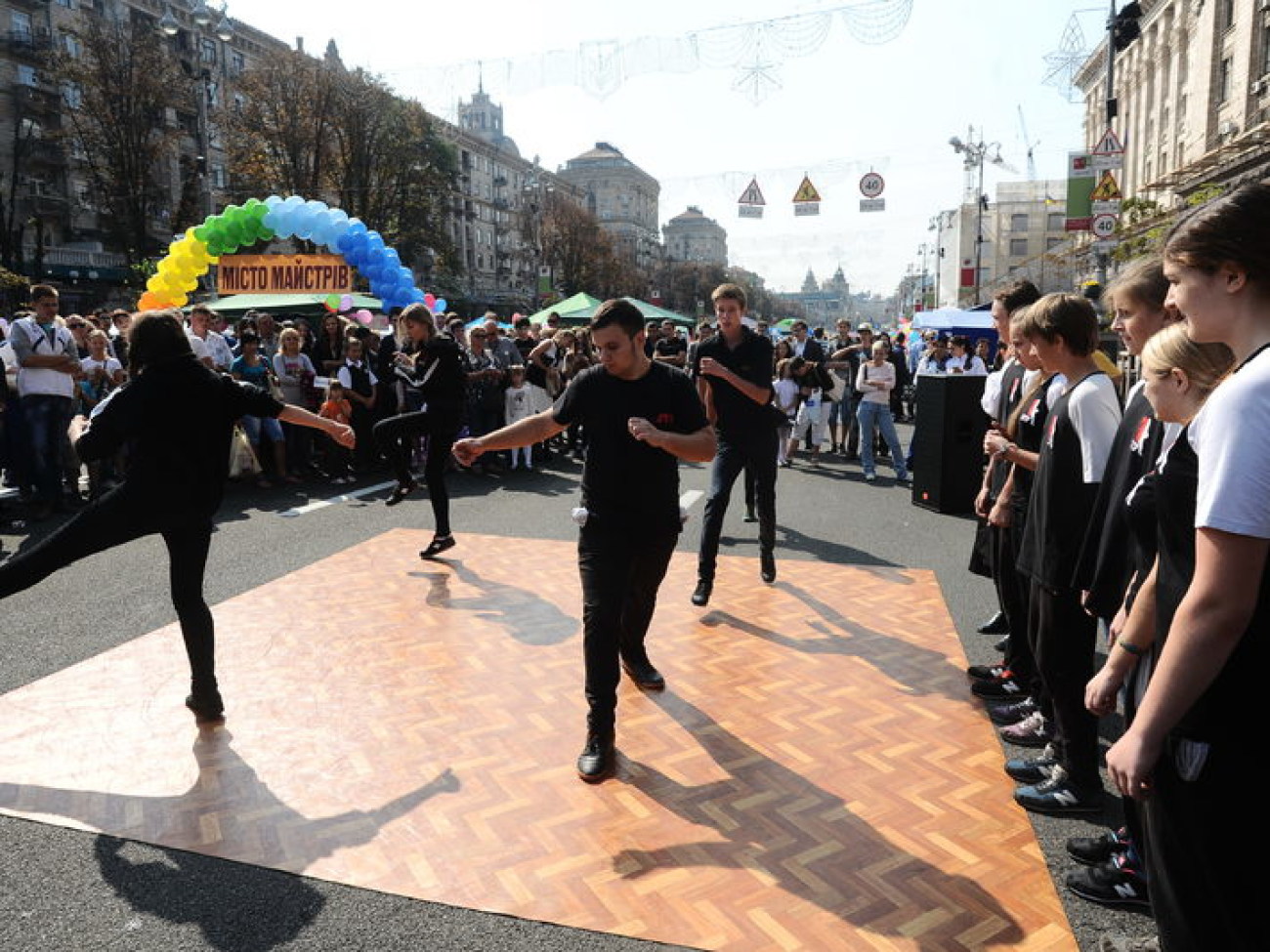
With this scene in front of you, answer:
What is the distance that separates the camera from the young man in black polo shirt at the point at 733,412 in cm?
601

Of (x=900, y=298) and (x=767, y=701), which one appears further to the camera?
(x=900, y=298)

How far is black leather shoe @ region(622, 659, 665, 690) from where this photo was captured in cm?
454

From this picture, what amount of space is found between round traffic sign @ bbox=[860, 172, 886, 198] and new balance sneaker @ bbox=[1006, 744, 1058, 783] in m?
20.8

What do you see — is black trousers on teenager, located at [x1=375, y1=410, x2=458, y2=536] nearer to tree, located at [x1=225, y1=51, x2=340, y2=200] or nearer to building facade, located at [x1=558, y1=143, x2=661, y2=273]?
tree, located at [x1=225, y1=51, x2=340, y2=200]

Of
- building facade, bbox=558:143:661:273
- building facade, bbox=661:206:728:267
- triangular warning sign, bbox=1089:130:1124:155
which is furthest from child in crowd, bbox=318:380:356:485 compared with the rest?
building facade, bbox=661:206:728:267

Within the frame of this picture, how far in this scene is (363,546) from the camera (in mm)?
7570

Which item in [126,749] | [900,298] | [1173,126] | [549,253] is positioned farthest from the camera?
[900,298]

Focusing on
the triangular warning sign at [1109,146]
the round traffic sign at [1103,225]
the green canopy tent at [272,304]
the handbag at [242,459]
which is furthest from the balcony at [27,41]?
the round traffic sign at [1103,225]

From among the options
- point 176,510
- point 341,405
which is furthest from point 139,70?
point 176,510

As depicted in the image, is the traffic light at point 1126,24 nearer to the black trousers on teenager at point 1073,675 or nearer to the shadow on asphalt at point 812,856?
the black trousers on teenager at point 1073,675

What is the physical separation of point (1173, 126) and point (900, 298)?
97271 mm

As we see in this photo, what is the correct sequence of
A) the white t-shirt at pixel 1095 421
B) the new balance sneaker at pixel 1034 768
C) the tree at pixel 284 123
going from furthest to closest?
the tree at pixel 284 123 → the new balance sneaker at pixel 1034 768 → the white t-shirt at pixel 1095 421

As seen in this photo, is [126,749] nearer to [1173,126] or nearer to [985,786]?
[985,786]

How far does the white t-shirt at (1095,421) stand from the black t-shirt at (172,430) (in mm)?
3441
